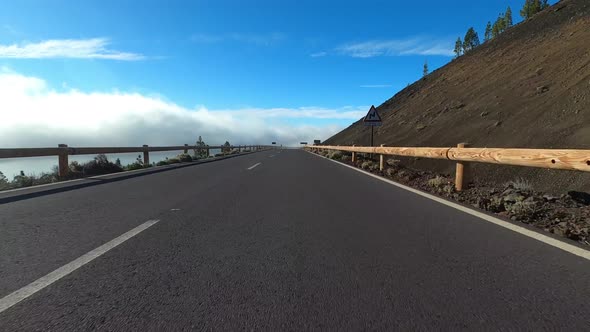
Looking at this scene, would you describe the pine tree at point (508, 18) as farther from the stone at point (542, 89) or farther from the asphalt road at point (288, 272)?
the asphalt road at point (288, 272)

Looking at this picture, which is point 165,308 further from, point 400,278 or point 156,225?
point 156,225

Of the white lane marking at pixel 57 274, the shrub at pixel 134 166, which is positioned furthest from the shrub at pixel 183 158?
the white lane marking at pixel 57 274

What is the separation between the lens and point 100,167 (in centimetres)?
1638

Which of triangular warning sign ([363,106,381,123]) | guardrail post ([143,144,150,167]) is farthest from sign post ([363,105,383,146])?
guardrail post ([143,144,150,167])

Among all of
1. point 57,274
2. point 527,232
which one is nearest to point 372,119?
point 527,232

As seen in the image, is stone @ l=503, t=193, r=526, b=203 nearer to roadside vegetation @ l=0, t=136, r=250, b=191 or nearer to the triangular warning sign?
roadside vegetation @ l=0, t=136, r=250, b=191

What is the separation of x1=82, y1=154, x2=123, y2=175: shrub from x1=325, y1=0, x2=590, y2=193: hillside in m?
16.5

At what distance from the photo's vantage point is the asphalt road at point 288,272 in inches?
111

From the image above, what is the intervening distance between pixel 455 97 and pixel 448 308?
154 feet

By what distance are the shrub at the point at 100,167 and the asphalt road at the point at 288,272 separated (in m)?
8.85

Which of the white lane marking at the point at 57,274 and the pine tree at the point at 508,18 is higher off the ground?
the pine tree at the point at 508,18

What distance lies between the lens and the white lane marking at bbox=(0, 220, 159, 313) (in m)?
3.13

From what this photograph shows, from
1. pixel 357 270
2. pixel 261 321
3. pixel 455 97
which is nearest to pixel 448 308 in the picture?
pixel 357 270

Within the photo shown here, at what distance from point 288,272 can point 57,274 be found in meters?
2.09
